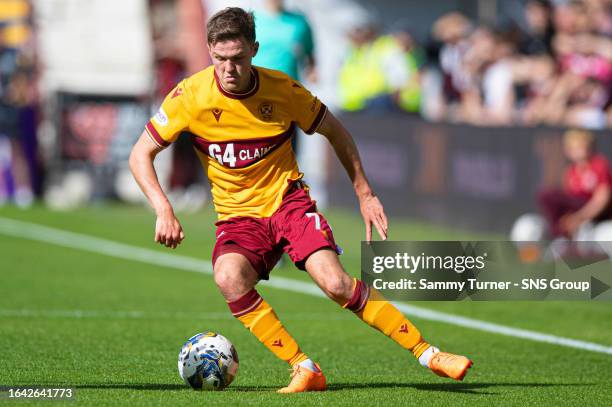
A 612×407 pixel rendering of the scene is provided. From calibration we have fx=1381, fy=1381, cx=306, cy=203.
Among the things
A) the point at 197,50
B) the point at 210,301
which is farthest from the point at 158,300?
the point at 197,50

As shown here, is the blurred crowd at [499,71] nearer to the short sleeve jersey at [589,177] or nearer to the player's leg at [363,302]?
the short sleeve jersey at [589,177]

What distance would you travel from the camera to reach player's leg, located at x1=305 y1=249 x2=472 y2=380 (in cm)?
683

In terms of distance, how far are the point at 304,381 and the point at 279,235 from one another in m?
0.77

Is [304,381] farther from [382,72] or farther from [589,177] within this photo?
[382,72]

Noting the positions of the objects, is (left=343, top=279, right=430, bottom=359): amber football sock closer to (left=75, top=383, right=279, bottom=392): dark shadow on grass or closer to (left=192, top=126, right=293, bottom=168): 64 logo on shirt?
(left=75, top=383, right=279, bottom=392): dark shadow on grass

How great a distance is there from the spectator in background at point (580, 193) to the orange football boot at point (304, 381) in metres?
7.58

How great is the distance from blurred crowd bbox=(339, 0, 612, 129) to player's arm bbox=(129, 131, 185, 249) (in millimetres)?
8486

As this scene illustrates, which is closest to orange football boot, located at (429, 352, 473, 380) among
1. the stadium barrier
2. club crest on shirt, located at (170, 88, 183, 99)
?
club crest on shirt, located at (170, 88, 183, 99)

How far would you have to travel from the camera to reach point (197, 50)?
77.4 ft

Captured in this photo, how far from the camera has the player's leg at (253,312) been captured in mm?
6838

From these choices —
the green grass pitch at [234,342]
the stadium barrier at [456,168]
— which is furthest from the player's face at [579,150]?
the green grass pitch at [234,342]

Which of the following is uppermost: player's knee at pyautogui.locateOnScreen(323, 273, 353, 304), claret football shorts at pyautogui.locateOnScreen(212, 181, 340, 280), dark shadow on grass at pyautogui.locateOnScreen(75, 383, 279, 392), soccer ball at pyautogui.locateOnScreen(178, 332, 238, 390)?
claret football shorts at pyautogui.locateOnScreen(212, 181, 340, 280)

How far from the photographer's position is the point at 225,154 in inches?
280

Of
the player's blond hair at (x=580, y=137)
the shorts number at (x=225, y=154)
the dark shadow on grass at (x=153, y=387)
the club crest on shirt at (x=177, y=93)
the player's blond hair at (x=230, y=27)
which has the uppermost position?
the player's blond hair at (x=230, y=27)
